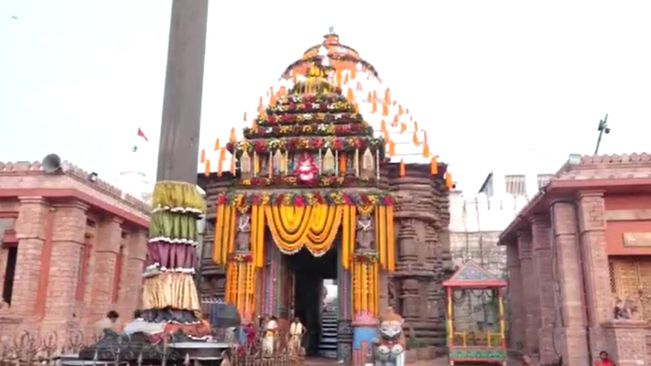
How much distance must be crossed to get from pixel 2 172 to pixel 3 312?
405cm

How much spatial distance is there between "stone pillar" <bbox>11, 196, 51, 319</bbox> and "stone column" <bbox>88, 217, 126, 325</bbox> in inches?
94.0

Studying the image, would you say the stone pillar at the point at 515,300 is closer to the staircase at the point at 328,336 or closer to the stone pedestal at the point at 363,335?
the stone pedestal at the point at 363,335

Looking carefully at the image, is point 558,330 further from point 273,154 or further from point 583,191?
point 273,154

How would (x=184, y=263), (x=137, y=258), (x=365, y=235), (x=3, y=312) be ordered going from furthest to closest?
(x=137, y=258), (x=365, y=235), (x=3, y=312), (x=184, y=263)

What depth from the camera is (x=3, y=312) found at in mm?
15250

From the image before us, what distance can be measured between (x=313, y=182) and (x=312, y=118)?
2.81 m

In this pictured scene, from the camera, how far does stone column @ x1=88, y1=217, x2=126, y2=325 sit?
18.2 metres

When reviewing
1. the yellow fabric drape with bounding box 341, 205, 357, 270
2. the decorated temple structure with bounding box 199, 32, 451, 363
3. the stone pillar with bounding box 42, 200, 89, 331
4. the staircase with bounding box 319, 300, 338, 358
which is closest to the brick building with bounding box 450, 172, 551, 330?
the decorated temple structure with bounding box 199, 32, 451, 363

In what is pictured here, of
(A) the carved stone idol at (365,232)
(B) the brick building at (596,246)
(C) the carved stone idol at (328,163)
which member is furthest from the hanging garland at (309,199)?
(B) the brick building at (596,246)

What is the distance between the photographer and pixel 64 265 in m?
A: 15.9

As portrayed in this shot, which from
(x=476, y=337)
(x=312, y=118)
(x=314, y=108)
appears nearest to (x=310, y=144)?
(x=312, y=118)

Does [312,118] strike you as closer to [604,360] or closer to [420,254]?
[420,254]

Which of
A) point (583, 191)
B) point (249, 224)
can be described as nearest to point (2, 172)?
point (249, 224)

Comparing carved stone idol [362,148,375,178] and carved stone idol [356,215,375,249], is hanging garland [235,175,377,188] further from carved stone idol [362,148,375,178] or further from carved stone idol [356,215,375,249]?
carved stone idol [356,215,375,249]
